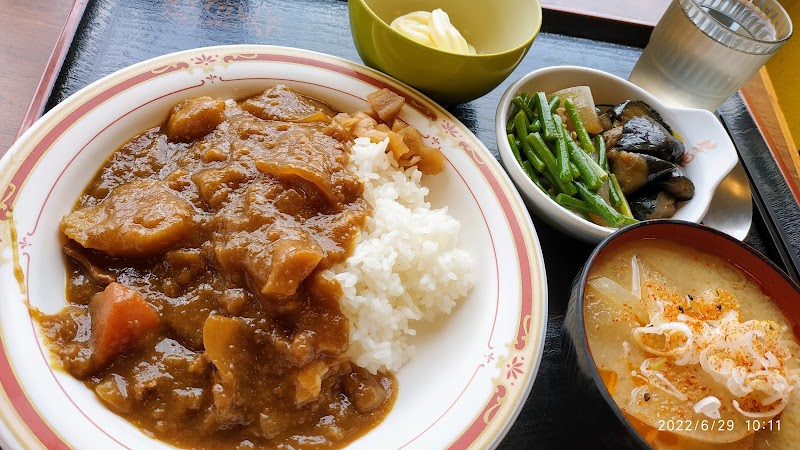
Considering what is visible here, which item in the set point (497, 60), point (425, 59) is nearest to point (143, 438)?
point (425, 59)

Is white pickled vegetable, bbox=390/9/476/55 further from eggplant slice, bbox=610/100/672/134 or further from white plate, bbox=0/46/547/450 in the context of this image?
eggplant slice, bbox=610/100/672/134

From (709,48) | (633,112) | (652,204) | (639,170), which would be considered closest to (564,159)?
(639,170)

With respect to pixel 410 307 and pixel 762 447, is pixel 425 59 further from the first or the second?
pixel 762 447

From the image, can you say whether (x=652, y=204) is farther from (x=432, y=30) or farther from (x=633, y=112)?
(x=432, y=30)

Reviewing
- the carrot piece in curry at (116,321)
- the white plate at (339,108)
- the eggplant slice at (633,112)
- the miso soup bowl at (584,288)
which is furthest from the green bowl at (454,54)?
the carrot piece in curry at (116,321)

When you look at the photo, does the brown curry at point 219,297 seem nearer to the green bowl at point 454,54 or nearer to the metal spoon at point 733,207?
the green bowl at point 454,54

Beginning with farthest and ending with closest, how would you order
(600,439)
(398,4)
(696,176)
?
(398,4) → (696,176) → (600,439)
